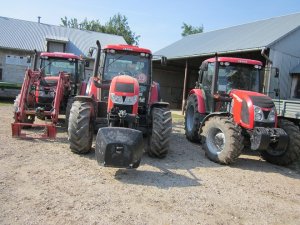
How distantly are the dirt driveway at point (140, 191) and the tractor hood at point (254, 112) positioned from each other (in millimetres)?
968

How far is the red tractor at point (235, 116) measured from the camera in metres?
7.61

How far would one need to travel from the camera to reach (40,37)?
28.5 metres

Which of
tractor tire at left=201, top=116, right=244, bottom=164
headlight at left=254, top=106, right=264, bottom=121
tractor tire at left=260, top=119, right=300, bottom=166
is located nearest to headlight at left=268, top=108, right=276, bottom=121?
headlight at left=254, top=106, right=264, bottom=121

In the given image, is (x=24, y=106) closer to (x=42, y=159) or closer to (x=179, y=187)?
(x=42, y=159)

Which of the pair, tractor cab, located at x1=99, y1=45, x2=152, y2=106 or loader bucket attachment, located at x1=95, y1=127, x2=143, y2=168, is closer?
loader bucket attachment, located at x1=95, y1=127, x2=143, y2=168

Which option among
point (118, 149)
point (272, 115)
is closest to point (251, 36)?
point (272, 115)

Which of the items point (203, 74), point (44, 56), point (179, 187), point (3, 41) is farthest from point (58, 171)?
point (3, 41)

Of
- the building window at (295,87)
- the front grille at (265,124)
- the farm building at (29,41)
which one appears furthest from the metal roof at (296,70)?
the farm building at (29,41)

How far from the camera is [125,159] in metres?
6.19

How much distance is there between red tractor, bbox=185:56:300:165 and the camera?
761 cm

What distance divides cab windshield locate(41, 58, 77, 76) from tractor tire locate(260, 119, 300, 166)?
22.0ft

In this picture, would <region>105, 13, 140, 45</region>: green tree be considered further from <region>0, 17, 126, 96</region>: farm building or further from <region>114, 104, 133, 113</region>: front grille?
<region>114, 104, 133, 113</region>: front grille

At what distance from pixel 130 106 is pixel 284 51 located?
9.90m

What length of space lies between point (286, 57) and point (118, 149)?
1147 cm
